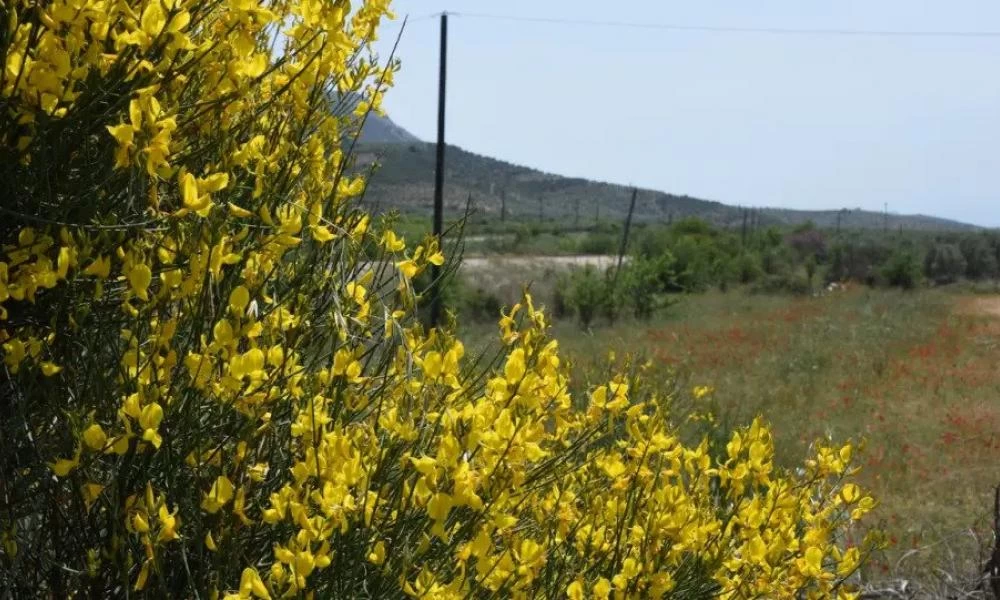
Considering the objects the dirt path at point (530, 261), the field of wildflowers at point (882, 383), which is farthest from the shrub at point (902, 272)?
the dirt path at point (530, 261)

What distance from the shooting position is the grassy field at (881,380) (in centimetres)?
1003

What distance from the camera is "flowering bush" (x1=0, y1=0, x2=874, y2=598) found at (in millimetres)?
1481

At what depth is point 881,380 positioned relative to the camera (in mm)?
17422

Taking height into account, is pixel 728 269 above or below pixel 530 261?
above

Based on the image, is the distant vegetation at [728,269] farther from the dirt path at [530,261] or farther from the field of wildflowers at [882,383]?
the field of wildflowers at [882,383]

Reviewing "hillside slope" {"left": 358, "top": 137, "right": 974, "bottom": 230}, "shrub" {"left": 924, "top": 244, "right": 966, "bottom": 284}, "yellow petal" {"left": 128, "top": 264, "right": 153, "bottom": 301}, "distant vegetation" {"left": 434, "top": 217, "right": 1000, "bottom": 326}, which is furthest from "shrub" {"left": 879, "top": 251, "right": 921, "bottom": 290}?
"yellow petal" {"left": 128, "top": 264, "right": 153, "bottom": 301}

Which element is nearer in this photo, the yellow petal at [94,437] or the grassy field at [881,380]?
the yellow petal at [94,437]

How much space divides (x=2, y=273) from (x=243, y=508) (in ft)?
1.73

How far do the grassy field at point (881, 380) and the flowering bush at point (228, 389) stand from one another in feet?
9.86

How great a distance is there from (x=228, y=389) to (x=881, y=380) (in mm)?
17381

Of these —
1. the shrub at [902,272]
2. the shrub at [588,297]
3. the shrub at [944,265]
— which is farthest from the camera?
the shrub at [944,265]

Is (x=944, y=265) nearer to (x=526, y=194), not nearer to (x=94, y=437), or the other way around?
(x=94, y=437)

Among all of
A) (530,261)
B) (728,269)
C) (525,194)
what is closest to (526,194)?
(525,194)

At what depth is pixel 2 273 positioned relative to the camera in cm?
Answer: 153
